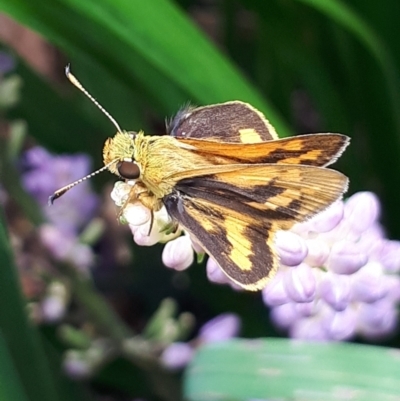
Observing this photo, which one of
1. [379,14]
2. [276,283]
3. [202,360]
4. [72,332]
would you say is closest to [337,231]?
[276,283]

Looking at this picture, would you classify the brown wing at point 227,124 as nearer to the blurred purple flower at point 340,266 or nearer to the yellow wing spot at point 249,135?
the yellow wing spot at point 249,135

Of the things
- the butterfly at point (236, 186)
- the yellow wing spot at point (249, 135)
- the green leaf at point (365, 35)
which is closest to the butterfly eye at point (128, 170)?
the butterfly at point (236, 186)

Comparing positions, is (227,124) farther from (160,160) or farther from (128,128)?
(128,128)

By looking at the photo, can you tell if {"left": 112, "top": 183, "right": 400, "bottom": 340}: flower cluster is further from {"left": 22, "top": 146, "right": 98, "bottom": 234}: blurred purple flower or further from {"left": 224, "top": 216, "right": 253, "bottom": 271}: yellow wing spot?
{"left": 22, "top": 146, "right": 98, "bottom": 234}: blurred purple flower

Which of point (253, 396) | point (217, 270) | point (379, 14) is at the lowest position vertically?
point (253, 396)

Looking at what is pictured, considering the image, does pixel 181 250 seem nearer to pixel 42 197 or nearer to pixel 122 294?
pixel 42 197

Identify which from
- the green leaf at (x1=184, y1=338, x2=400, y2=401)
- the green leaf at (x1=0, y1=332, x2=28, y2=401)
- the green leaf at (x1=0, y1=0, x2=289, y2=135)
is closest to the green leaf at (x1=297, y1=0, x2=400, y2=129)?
the green leaf at (x1=0, y1=0, x2=289, y2=135)
